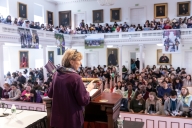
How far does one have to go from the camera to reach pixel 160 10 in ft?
66.8

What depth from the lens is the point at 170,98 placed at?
603 cm

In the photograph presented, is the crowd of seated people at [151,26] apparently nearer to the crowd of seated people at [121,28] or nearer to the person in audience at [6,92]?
the crowd of seated people at [121,28]

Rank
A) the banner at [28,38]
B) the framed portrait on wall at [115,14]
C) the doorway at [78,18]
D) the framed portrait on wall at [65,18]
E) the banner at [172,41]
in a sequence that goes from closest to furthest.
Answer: the banner at [28,38] < the banner at [172,41] < the framed portrait on wall at [115,14] < the doorway at [78,18] < the framed portrait on wall at [65,18]

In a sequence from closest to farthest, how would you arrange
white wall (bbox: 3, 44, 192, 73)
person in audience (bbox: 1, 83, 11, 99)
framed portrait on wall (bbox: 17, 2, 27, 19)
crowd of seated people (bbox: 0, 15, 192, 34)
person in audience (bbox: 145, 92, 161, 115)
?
person in audience (bbox: 145, 92, 161, 115) < person in audience (bbox: 1, 83, 11, 99) < crowd of seated people (bbox: 0, 15, 192, 34) < white wall (bbox: 3, 44, 192, 73) < framed portrait on wall (bbox: 17, 2, 27, 19)

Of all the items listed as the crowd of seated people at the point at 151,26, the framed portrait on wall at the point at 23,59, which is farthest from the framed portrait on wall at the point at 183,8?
the framed portrait on wall at the point at 23,59

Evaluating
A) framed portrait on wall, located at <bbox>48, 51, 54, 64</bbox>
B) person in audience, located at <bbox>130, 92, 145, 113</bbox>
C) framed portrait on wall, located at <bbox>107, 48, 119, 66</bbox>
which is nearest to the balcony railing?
framed portrait on wall, located at <bbox>48, 51, 54, 64</bbox>

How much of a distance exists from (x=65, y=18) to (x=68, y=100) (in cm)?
2225

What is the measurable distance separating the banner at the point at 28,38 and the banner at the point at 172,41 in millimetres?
9931

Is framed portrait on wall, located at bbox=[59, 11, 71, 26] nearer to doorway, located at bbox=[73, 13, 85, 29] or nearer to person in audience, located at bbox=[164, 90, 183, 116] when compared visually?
doorway, located at bbox=[73, 13, 85, 29]

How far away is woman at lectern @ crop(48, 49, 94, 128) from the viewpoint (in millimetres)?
2436

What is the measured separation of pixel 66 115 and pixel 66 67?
23.6 inches

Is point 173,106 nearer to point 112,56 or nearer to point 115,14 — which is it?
point 112,56

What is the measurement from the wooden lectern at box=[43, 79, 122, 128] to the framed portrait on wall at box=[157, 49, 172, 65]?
1906 centimetres

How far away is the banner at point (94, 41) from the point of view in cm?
1808
